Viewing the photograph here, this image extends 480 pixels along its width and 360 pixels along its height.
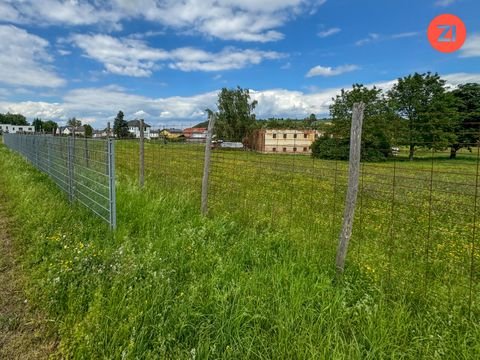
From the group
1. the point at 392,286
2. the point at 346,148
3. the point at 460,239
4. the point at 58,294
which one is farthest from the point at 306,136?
the point at 58,294

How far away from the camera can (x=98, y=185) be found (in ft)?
15.9

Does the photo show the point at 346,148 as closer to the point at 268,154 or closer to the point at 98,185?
the point at 268,154

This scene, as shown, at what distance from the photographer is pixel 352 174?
2.90m

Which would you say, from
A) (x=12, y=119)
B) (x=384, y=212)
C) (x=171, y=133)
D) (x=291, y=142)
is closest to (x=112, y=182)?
(x=291, y=142)

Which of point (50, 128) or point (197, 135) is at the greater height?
point (50, 128)

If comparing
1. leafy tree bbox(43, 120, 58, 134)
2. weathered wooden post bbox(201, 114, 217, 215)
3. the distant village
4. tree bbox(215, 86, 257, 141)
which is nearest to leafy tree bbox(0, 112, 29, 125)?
leafy tree bbox(43, 120, 58, 134)

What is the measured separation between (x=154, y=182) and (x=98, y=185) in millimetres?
2691

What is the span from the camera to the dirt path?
2.26 meters

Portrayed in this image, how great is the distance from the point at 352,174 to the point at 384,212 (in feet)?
11.4

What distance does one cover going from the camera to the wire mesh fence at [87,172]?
420cm

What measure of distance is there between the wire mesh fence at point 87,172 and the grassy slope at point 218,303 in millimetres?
705

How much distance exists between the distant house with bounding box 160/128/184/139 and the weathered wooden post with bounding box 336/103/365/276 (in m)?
5.06

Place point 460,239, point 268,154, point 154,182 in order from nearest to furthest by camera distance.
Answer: point 460,239 → point 268,154 → point 154,182

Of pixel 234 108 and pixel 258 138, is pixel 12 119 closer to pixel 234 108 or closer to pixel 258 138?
pixel 234 108
